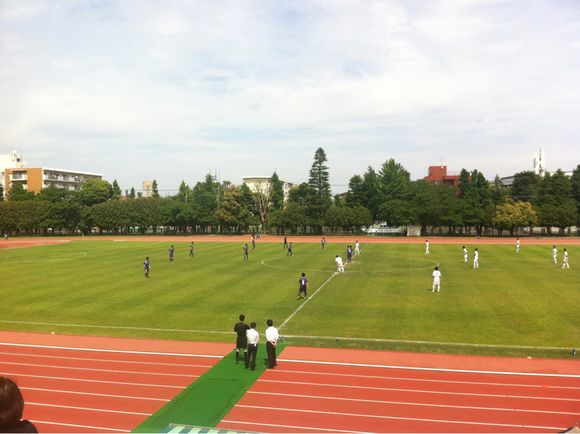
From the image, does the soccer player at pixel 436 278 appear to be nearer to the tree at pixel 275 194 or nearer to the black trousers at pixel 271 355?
the black trousers at pixel 271 355

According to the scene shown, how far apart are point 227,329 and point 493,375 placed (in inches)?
401

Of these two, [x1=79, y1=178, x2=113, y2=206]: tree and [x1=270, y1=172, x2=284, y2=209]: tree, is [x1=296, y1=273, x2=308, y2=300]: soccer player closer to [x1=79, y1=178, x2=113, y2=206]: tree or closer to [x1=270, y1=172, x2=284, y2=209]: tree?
[x1=270, y1=172, x2=284, y2=209]: tree

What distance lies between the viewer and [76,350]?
53.7 ft

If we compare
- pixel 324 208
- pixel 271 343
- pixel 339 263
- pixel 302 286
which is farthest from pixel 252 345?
pixel 324 208

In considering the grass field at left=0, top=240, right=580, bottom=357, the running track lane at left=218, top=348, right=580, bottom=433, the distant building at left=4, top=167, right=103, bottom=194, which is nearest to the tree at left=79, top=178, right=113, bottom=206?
the distant building at left=4, top=167, right=103, bottom=194

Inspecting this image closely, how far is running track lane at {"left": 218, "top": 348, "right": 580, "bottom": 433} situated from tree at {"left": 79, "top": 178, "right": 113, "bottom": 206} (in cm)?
9580

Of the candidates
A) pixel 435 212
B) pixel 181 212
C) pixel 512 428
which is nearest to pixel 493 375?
pixel 512 428

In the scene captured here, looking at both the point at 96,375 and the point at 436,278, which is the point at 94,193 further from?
the point at 96,375

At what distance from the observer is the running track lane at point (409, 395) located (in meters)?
10.6

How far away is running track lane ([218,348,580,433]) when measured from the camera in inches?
417

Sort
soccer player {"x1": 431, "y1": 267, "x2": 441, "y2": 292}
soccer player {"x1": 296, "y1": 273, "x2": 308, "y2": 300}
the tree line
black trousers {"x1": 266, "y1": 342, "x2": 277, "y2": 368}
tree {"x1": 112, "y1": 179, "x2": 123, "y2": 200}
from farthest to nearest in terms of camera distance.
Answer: tree {"x1": 112, "y1": 179, "x2": 123, "y2": 200} → the tree line → soccer player {"x1": 431, "y1": 267, "x2": 441, "y2": 292} → soccer player {"x1": 296, "y1": 273, "x2": 308, "y2": 300} → black trousers {"x1": 266, "y1": 342, "x2": 277, "y2": 368}

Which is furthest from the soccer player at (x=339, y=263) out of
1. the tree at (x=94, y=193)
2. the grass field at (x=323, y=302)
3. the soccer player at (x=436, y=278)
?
the tree at (x=94, y=193)

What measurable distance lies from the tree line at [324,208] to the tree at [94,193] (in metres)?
0.21

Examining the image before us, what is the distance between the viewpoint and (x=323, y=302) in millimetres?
23859
